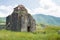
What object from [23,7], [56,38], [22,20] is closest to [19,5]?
[23,7]

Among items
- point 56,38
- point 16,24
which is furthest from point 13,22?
point 56,38

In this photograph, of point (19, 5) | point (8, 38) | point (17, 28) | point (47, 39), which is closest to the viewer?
point (8, 38)

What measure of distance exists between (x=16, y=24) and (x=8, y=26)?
1796mm

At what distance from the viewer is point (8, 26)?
4381 centimetres

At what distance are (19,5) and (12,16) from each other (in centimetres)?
324

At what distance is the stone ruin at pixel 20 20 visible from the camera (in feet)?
141

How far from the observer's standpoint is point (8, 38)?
73.6ft

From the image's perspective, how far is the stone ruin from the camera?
42938 millimetres

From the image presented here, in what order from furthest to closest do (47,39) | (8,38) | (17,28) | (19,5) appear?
(19,5), (17,28), (47,39), (8,38)

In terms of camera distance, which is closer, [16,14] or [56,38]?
[56,38]

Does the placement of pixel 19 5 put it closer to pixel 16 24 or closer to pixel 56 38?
pixel 16 24

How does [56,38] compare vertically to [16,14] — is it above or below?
below

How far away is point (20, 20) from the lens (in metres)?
43.0

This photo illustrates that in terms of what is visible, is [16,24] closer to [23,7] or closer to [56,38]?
[23,7]
